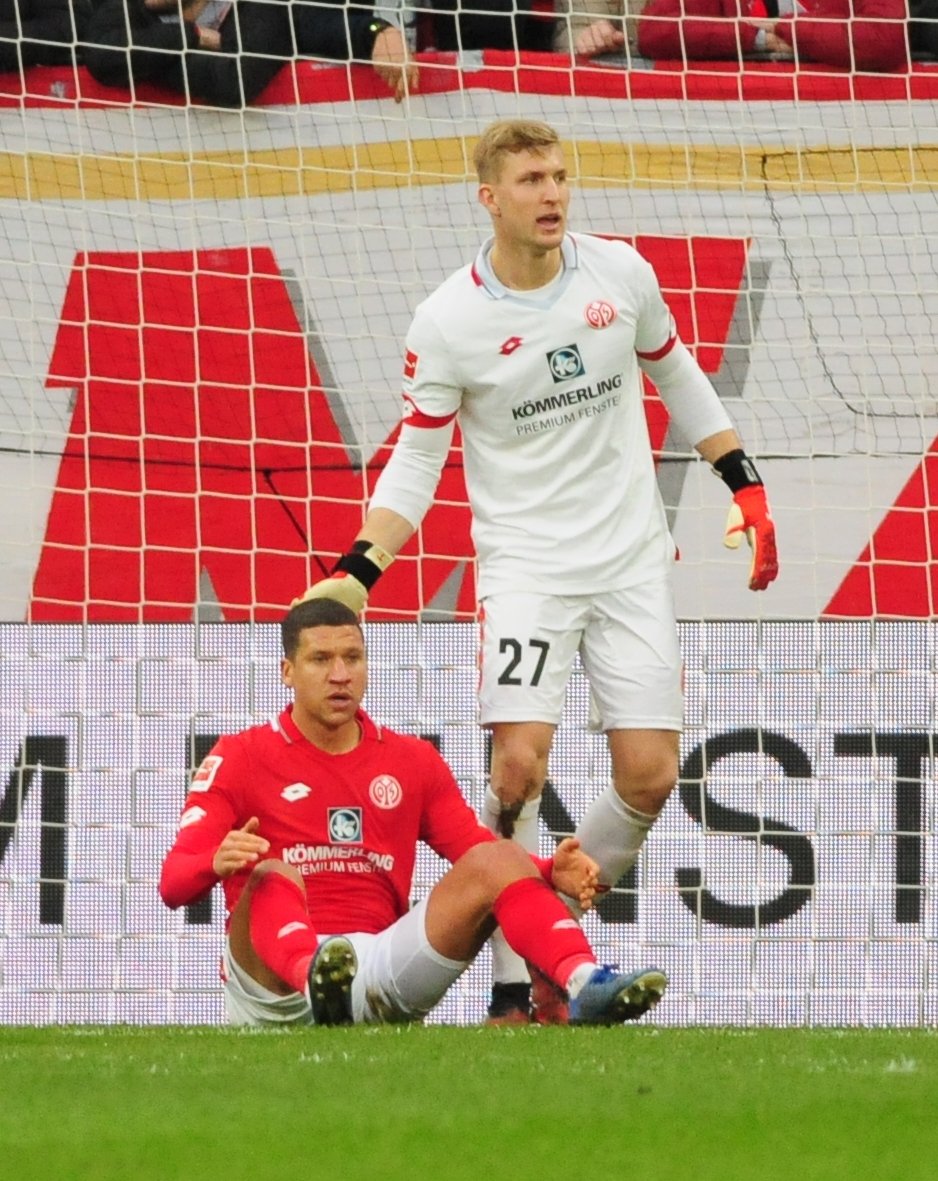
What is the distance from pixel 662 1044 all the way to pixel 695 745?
2.64 metres

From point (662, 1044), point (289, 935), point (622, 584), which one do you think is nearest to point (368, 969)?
point (289, 935)

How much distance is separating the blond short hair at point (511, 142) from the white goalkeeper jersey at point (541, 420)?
0.24 meters

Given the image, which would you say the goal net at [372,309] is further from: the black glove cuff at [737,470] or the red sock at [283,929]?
the red sock at [283,929]

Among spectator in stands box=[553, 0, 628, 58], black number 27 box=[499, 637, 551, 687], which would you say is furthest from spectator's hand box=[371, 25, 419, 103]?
black number 27 box=[499, 637, 551, 687]

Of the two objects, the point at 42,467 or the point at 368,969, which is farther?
the point at 42,467

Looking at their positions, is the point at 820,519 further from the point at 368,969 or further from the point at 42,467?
the point at 368,969

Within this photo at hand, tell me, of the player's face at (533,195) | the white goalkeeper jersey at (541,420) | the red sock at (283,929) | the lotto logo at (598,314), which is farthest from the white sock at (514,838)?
the player's face at (533,195)

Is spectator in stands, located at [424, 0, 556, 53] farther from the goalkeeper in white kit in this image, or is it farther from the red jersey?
the red jersey

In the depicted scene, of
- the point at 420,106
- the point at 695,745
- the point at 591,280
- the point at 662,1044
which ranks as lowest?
the point at 662,1044

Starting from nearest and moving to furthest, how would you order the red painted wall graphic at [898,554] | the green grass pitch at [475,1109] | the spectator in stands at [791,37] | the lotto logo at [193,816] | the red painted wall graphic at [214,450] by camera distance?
the green grass pitch at [475,1109] → the lotto logo at [193,816] → the red painted wall graphic at [898,554] → the red painted wall graphic at [214,450] → the spectator in stands at [791,37]

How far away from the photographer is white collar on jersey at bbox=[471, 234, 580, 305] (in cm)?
515

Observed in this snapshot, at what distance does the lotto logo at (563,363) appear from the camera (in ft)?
16.8

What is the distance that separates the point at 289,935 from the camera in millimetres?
4461

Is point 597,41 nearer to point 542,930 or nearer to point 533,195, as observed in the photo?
point 533,195
